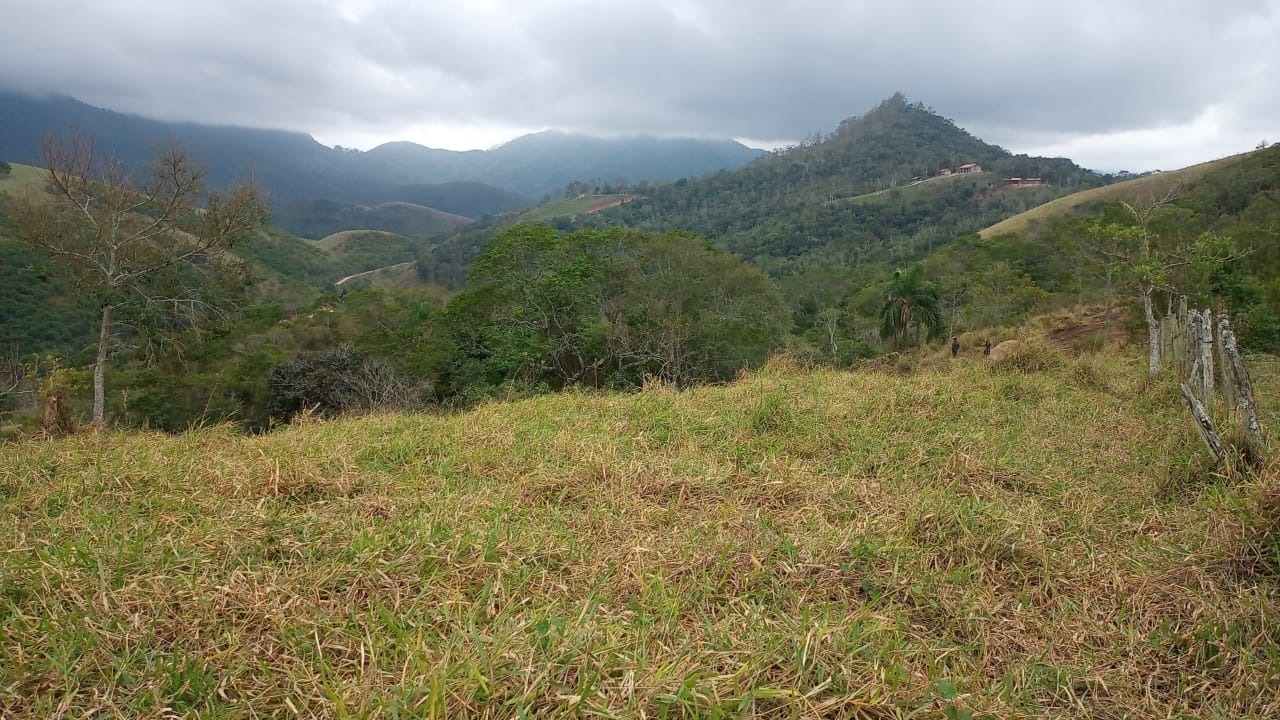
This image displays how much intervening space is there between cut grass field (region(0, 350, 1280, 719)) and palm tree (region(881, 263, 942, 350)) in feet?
60.2

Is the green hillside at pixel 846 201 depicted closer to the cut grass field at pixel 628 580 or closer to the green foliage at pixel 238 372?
the green foliage at pixel 238 372

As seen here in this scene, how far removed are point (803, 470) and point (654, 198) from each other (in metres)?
104

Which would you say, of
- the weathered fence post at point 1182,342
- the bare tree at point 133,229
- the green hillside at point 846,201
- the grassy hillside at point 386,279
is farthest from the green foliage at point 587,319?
the grassy hillside at point 386,279

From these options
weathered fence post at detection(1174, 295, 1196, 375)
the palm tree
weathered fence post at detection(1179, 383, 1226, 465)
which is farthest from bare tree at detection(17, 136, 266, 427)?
the palm tree

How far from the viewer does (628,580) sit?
2457 millimetres

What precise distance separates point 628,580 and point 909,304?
21833mm

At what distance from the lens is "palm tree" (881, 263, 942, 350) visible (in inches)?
856

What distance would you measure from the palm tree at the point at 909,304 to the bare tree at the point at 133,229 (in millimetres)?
19537

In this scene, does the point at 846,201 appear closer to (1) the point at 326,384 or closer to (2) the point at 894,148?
(2) the point at 894,148

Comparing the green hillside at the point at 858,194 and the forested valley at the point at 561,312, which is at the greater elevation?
the green hillside at the point at 858,194

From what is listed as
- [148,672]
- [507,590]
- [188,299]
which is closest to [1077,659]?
[507,590]

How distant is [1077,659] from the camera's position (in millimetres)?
2195

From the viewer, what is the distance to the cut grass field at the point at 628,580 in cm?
174

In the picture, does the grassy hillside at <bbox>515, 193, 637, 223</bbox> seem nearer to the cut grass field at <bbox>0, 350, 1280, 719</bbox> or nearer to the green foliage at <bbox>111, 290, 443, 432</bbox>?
the green foliage at <bbox>111, 290, 443, 432</bbox>
